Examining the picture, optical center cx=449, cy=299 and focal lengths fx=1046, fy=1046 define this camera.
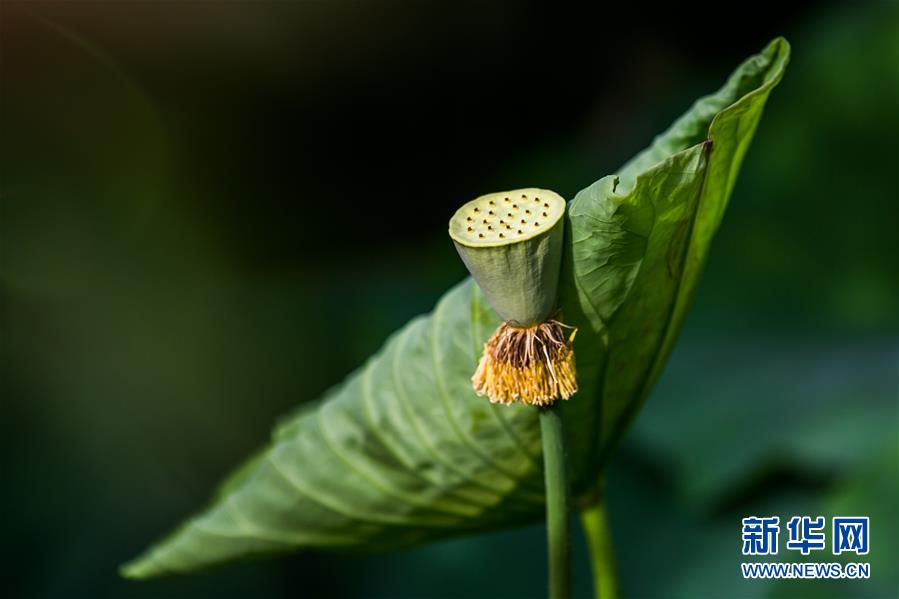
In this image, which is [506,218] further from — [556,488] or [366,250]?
[366,250]

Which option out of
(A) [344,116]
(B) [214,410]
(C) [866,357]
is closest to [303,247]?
(A) [344,116]

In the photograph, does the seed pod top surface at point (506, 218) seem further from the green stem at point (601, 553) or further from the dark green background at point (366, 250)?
Answer: the dark green background at point (366, 250)

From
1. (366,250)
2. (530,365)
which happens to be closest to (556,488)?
(530,365)

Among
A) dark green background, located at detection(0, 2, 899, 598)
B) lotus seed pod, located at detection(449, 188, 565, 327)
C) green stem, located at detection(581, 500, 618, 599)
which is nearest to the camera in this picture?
lotus seed pod, located at detection(449, 188, 565, 327)

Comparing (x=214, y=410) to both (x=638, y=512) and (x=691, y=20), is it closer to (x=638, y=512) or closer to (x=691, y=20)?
(x=638, y=512)

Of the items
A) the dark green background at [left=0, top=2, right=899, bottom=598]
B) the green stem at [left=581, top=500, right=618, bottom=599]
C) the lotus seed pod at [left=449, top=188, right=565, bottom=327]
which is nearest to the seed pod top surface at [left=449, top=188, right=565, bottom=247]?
the lotus seed pod at [left=449, top=188, right=565, bottom=327]

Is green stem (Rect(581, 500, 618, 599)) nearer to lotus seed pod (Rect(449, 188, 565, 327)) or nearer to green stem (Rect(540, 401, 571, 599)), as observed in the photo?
green stem (Rect(540, 401, 571, 599))

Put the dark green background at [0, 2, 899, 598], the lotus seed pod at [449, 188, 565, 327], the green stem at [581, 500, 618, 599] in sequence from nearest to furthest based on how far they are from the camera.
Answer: the lotus seed pod at [449, 188, 565, 327] < the green stem at [581, 500, 618, 599] < the dark green background at [0, 2, 899, 598]

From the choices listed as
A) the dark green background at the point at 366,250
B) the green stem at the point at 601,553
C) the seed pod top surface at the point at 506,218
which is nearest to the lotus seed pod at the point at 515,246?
the seed pod top surface at the point at 506,218
